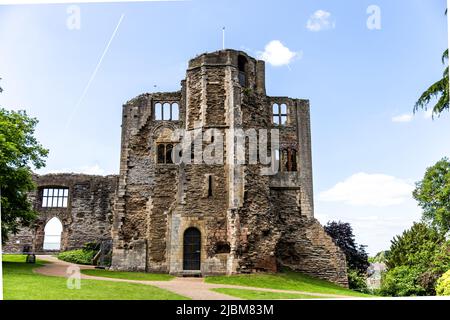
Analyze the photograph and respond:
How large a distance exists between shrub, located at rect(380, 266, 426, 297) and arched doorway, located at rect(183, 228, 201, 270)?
49.3ft

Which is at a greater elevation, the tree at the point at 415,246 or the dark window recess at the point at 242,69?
the dark window recess at the point at 242,69

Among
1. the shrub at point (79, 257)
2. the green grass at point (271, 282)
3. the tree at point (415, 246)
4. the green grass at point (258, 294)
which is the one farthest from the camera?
the tree at point (415, 246)

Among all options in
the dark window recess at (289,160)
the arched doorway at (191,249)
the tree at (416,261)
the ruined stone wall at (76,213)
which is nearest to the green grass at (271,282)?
the arched doorway at (191,249)

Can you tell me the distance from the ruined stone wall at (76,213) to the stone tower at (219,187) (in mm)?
12958

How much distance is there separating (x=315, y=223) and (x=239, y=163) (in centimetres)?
767

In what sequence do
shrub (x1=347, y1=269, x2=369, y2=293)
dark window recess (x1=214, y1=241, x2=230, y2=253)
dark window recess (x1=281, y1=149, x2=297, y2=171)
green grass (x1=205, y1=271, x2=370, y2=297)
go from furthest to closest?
shrub (x1=347, y1=269, x2=369, y2=293), dark window recess (x1=281, y1=149, x2=297, y2=171), dark window recess (x1=214, y1=241, x2=230, y2=253), green grass (x1=205, y1=271, x2=370, y2=297)

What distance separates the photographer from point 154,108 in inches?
1161

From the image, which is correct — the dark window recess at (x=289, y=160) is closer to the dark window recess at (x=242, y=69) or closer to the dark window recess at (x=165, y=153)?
the dark window recess at (x=242, y=69)

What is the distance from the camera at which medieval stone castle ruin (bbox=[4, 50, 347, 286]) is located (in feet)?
74.4

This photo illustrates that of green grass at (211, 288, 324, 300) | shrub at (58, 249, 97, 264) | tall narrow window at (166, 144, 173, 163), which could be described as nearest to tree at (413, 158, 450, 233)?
tall narrow window at (166, 144, 173, 163)

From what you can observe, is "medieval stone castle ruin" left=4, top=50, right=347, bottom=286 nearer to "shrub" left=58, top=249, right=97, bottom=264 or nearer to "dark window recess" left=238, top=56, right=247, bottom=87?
"dark window recess" left=238, top=56, right=247, bottom=87

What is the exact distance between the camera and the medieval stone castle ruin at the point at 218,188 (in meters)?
22.7

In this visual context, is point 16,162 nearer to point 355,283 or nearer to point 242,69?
point 242,69
